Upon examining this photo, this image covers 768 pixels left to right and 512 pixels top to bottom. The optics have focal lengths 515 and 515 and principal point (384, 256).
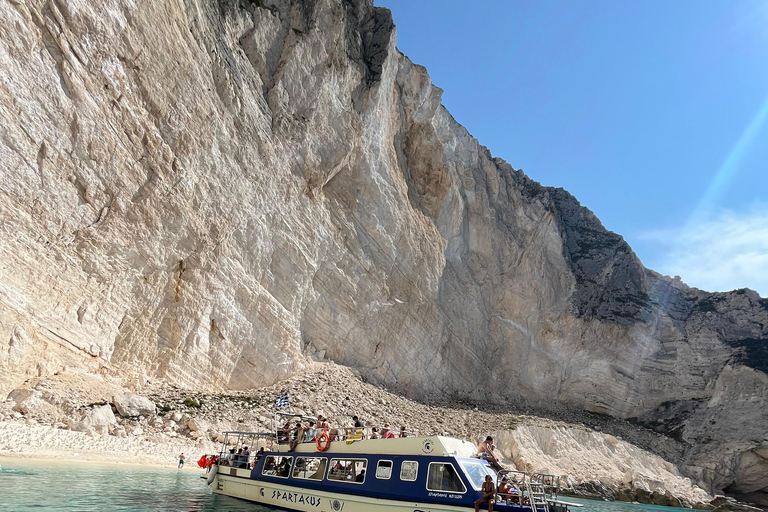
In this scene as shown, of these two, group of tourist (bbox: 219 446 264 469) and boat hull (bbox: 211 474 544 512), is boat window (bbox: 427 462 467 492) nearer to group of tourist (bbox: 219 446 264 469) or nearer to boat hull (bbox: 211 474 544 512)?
boat hull (bbox: 211 474 544 512)

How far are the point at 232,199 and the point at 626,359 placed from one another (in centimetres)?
4531

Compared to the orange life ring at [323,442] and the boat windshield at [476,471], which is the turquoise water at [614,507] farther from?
the orange life ring at [323,442]

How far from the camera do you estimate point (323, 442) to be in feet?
48.0

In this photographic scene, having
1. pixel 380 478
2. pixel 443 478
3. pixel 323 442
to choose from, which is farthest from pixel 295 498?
pixel 443 478

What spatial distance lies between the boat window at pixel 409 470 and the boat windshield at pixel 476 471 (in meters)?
1.15

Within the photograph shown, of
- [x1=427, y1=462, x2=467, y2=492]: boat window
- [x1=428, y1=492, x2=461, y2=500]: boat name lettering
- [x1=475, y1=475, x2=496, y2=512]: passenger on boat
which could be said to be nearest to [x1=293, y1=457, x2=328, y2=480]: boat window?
[x1=427, y1=462, x2=467, y2=492]: boat window

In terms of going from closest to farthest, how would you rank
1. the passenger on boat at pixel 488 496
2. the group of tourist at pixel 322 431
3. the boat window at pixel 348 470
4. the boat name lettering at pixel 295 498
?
the passenger on boat at pixel 488 496 < the boat window at pixel 348 470 < the boat name lettering at pixel 295 498 < the group of tourist at pixel 322 431

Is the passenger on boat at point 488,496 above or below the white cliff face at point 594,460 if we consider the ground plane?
below

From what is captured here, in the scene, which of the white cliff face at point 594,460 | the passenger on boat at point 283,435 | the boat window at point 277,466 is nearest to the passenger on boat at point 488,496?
the boat window at point 277,466

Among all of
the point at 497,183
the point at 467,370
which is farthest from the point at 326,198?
the point at 497,183

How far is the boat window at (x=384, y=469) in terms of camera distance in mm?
12585

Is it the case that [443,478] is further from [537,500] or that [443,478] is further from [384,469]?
[537,500]

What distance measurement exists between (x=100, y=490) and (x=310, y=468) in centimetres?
581

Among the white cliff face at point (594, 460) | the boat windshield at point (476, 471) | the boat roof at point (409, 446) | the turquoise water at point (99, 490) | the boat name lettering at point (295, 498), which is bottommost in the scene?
the turquoise water at point (99, 490)
